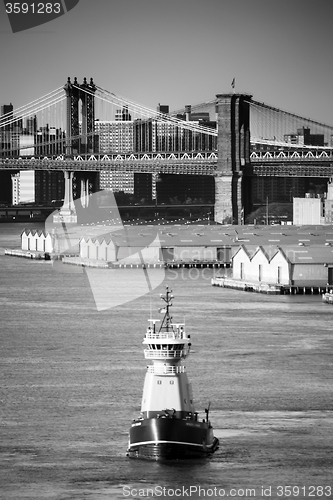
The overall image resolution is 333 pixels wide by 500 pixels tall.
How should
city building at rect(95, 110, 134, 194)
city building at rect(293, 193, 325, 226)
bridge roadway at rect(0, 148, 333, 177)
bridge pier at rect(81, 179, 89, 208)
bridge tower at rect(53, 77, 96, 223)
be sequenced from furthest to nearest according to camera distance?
city building at rect(95, 110, 134, 194), bridge pier at rect(81, 179, 89, 208), bridge tower at rect(53, 77, 96, 223), bridge roadway at rect(0, 148, 333, 177), city building at rect(293, 193, 325, 226)

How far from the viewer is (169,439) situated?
25453mm

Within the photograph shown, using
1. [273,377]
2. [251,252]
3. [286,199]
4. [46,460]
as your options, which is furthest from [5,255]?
[286,199]

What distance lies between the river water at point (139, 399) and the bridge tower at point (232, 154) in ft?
215

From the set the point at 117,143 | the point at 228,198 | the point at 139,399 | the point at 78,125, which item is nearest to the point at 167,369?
the point at 139,399

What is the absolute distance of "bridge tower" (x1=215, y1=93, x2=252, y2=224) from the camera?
401 ft

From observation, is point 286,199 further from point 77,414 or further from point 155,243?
point 77,414

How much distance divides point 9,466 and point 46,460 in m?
0.72

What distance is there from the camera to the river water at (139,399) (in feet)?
82.9

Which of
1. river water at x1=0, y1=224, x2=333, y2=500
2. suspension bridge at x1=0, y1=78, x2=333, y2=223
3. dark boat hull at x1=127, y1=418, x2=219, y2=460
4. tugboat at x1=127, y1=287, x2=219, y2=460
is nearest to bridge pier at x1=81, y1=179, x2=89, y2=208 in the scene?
suspension bridge at x1=0, y1=78, x2=333, y2=223

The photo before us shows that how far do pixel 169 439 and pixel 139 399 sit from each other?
22.4ft

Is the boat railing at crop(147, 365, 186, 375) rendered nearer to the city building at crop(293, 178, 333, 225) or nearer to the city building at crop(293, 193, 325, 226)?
the city building at crop(293, 178, 333, 225)

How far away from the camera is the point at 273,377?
35625mm

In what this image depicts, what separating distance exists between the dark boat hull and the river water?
23 cm

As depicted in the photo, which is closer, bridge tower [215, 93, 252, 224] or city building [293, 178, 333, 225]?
city building [293, 178, 333, 225]
